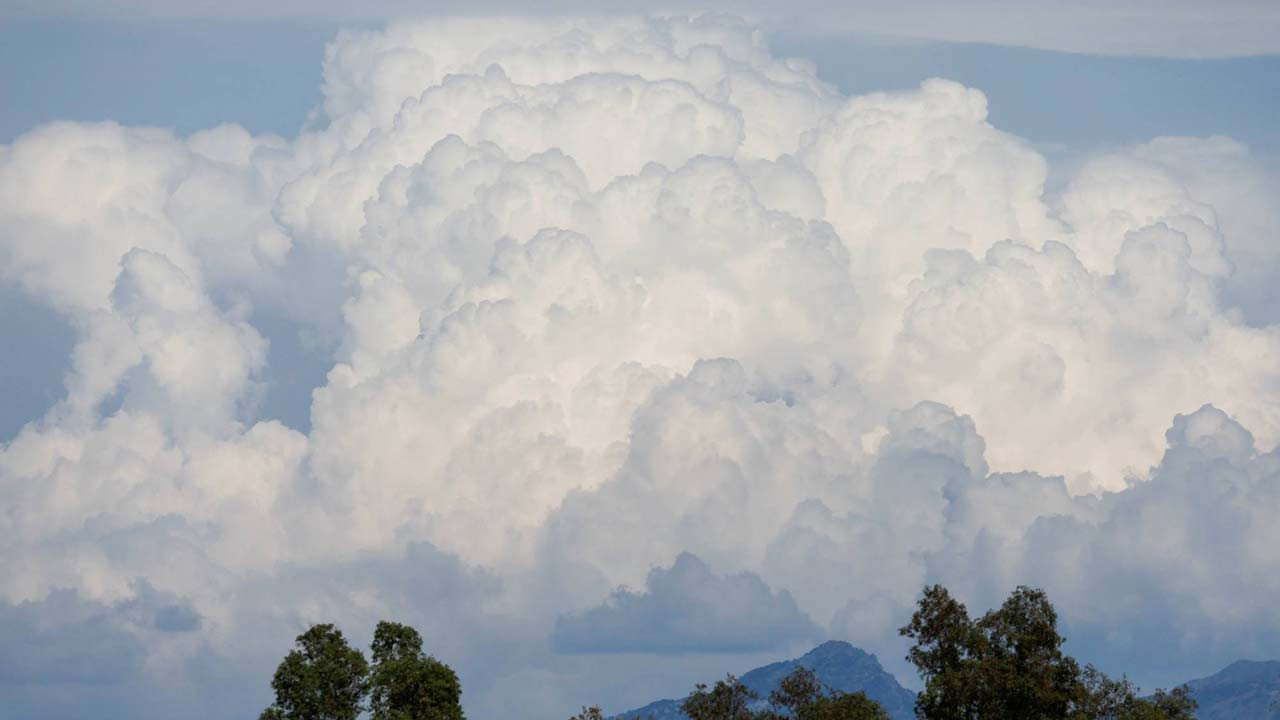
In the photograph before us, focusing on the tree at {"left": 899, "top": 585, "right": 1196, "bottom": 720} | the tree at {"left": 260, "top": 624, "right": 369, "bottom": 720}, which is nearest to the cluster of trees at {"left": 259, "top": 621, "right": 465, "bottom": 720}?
the tree at {"left": 260, "top": 624, "right": 369, "bottom": 720}

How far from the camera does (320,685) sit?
193 meters

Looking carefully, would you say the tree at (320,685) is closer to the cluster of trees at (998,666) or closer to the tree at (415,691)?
the tree at (415,691)

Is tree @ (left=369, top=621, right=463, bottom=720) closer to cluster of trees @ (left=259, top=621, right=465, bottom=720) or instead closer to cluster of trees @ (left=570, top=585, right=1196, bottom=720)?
cluster of trees @ (left=259, top=621, right=465, bottom=720)

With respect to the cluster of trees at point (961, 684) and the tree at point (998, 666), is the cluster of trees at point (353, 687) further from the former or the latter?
the tree at point (998, 666)

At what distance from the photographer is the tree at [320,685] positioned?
192750 mm

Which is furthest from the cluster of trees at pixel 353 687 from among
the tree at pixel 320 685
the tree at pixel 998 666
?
the tree at pixel 998 666

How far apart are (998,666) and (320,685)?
7130cm

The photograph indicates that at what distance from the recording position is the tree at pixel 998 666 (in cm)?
16650

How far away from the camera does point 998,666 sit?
167 m

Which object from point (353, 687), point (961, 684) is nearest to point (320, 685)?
point (353, 687)

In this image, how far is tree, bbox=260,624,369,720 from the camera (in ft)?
632

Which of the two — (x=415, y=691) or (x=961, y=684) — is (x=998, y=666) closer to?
(x=961, y=684)

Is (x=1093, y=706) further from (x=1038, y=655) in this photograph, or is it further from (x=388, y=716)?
(x=388, y=716)

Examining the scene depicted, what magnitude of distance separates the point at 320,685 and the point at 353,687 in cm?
373
